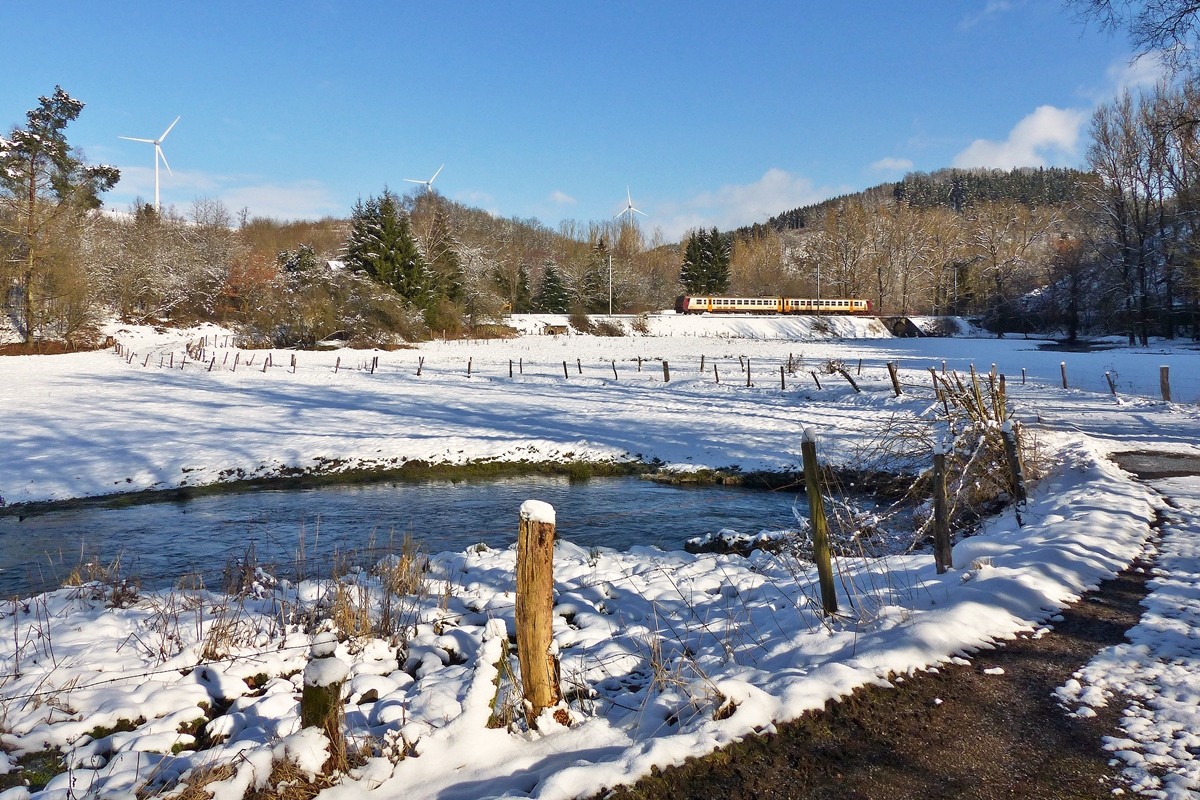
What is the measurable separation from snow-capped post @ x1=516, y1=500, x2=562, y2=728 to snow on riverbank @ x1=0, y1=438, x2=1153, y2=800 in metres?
0.16

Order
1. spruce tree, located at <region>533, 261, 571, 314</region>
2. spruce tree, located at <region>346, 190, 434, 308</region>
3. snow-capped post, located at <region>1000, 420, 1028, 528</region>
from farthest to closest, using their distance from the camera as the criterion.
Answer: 1. spruce tree, located at <region>533, 261, 571, 314</region>
2. spruce tree, located at <region>346, 190, 434, 308</region>
3. snow-capped post, located at <region>1000, 420, 1028, 528</region>

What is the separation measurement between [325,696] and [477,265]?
62.4m

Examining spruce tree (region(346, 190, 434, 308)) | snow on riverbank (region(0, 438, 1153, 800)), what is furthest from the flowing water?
spruce tree (region(346, 190, 434, 308))

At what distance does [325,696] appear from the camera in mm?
3381

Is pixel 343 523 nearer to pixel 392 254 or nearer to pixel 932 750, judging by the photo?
pixel 932 750

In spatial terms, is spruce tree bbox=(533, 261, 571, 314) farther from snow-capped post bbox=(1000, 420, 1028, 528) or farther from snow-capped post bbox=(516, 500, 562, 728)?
snow-capped post bbox=(516, 500, 562, 728)

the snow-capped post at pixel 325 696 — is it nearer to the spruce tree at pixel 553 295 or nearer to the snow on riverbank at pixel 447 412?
the snow on riverbank at pixel 447 412

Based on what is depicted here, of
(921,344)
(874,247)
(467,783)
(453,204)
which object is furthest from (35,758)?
(453,204)

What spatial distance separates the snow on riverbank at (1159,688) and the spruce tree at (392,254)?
151ft

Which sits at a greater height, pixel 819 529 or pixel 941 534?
pixel 819 529

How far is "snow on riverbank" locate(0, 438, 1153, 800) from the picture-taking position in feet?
11.4

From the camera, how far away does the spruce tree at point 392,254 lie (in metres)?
46.8

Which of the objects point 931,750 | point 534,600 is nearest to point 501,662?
point 534,600

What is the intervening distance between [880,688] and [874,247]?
294 feet
